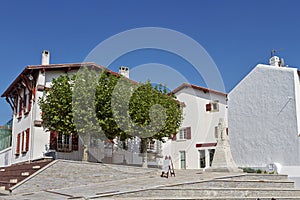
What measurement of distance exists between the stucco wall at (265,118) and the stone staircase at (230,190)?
4.90m

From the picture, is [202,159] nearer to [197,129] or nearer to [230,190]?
[197,129]

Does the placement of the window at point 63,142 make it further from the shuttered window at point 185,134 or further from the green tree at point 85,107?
the shuttered window at point 185,134

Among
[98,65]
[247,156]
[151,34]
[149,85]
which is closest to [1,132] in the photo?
[98,65]

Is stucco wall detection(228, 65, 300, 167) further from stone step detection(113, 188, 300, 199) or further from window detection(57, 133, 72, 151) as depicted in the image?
window detection(57, 133, 72, 151)

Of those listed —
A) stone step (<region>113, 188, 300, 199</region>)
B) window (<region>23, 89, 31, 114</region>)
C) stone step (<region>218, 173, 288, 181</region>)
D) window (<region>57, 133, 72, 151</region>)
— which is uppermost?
window (<region>23, 89, 31, 114</region>)

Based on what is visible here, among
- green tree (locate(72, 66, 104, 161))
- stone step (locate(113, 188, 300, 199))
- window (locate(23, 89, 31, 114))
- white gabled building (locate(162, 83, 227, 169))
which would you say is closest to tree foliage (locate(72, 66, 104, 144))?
green tree (locate(72, 66, 104, 161))

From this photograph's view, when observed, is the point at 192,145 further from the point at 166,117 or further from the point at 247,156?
the point at 166,117

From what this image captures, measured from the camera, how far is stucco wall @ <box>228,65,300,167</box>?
2466 cm

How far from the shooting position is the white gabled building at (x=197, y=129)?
31.7m

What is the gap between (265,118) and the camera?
26422 mm

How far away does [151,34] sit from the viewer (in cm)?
2247

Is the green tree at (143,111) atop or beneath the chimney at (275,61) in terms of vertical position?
beneath

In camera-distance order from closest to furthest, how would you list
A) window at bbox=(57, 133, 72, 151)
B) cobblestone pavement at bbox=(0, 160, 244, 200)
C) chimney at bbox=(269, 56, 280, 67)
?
cobblestone pavement at bbox=(0, 160, 244, 200), window at bbox=(57, 133, 72, 151), chimney at bbox=(269, 56, 280, 67)

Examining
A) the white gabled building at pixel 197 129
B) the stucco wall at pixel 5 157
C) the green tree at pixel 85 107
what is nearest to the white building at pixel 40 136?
the stucco wall at pixel 5 157
